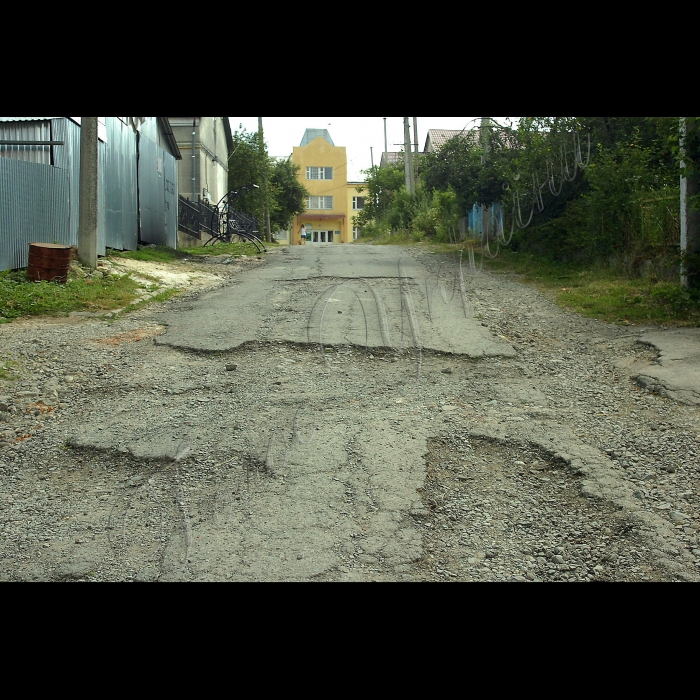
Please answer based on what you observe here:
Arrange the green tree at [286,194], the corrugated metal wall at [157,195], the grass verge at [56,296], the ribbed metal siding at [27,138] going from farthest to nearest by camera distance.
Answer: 1. the green tree at [286,194]
2. the corrugated metal wall at [157,195]
3. the ribbed metal siding at [27,138]
4. the grass verge at [56,296]

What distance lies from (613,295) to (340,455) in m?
6.58

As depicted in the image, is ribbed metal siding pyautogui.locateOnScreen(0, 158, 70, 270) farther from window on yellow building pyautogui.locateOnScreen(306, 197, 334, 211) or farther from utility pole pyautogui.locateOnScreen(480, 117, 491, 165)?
window on yellow building pyautogui.locateOnScreen(306, 197, 334, 211)

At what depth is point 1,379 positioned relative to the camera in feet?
21.0

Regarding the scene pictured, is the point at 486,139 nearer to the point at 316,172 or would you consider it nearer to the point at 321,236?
the point at 316,172

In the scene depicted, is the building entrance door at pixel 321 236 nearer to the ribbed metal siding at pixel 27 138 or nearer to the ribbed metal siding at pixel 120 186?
the ribbed metal siding at pixel 120 186

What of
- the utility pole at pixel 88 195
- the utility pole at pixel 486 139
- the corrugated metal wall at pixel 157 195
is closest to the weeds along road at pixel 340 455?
the utility pole at pixel 88 195

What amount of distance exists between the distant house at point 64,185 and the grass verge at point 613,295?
636 centimetres

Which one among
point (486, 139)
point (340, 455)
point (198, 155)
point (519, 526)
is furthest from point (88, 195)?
point (198, 155)

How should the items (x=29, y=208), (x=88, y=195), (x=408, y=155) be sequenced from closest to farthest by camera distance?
(x=29, y=208) → (x=88, y=195) → (x=408, y=155)

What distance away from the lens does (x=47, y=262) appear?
1017 centimetres

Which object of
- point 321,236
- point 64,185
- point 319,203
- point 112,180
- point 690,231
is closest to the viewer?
point 690,231

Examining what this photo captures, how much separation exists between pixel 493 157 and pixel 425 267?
4416mm

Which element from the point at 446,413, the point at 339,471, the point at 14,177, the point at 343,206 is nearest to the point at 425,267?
the point at 14,177

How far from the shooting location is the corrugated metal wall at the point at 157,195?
685 inches
